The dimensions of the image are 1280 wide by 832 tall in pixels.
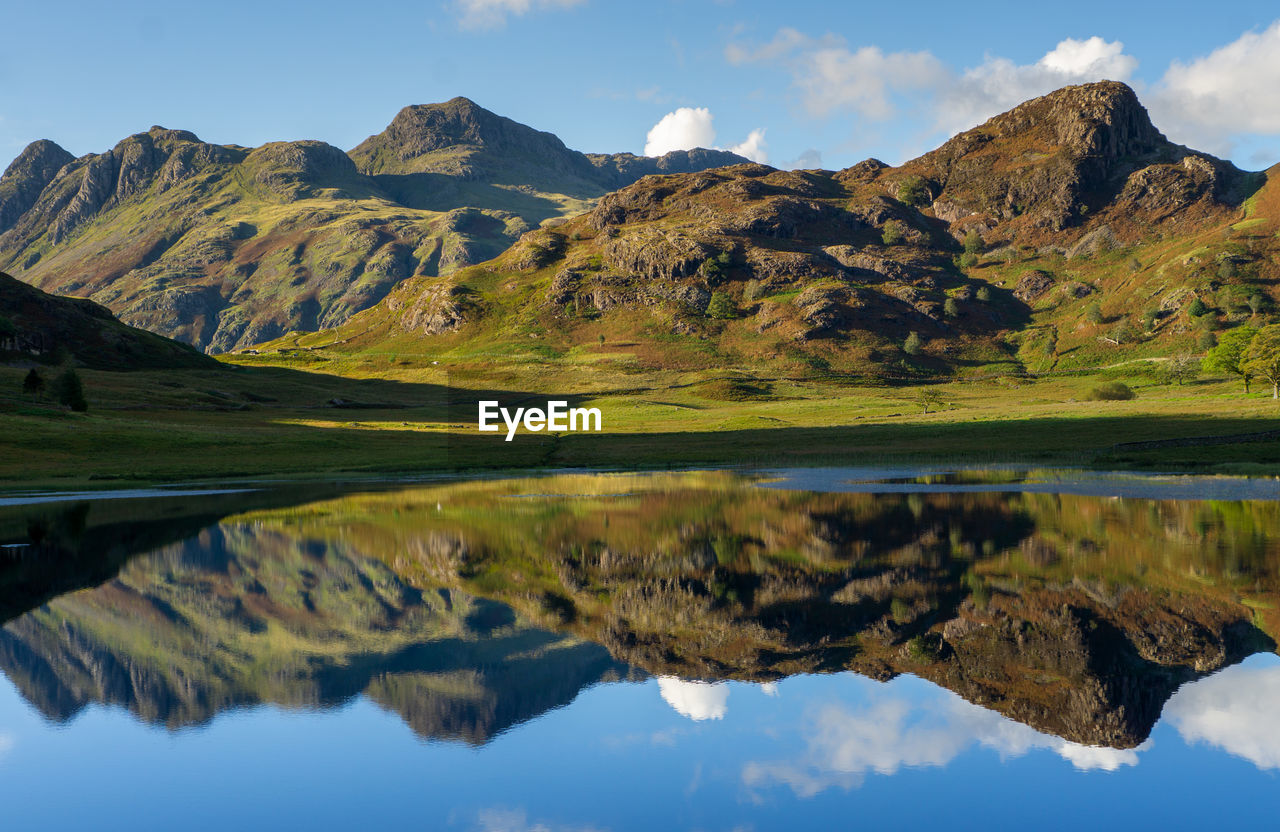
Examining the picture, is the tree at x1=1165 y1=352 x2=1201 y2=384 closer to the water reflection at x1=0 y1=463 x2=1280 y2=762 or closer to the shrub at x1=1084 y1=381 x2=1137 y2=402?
the shrub at x1=1084 y1=381 x2=1137 y2=402

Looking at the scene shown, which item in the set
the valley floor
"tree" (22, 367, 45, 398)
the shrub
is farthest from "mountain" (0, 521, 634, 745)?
the shrub

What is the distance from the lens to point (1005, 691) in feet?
59.1

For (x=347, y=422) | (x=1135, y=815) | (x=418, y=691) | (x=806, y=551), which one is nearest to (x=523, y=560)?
(x=806, y=551)

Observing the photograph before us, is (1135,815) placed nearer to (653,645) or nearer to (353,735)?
(653,645)

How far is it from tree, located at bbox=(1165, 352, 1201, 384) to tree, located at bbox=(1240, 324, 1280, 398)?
36190 mm

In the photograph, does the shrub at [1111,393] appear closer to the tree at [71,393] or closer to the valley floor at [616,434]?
the valley floor at [616,434]

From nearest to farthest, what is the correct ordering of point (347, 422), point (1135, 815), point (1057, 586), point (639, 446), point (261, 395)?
point (1135, 815) < point (1057, 586) < point (639, 446) < point (347, 422) < point (261, 395)

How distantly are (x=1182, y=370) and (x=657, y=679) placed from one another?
16029 centimetres

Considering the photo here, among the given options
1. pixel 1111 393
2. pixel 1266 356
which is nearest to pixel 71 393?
pixel 1111 393

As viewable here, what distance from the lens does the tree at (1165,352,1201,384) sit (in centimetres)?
14488

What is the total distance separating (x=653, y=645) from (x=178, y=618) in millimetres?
16846

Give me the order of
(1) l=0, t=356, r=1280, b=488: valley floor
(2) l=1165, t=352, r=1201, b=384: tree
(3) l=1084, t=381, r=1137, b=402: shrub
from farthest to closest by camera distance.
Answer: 1. (2) l=1165, t=352, r=1201, b=384: tree
2. (3) l=1084, t=381, r=1137, b=402: shrub
3. (1) l=0, t=356, r=1280, b=488: valley floor

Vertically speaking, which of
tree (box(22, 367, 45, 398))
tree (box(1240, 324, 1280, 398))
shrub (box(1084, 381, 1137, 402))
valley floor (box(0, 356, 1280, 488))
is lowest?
valley floor (box(0, 356, 1280, 488))

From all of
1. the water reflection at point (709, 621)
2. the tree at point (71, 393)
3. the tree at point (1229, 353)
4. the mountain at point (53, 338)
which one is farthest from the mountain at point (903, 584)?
the mountain at point (53, 338)
